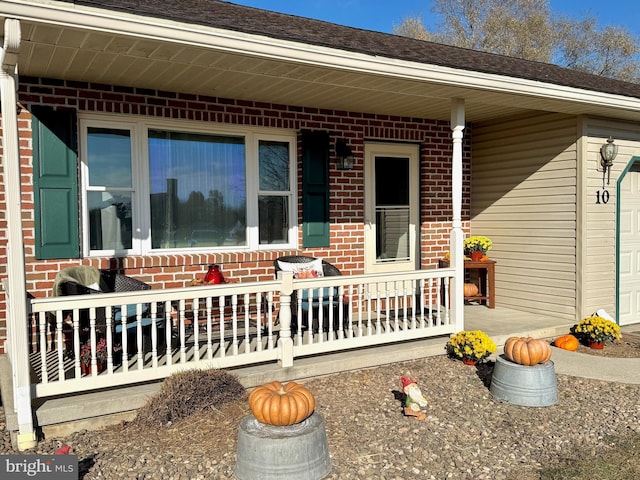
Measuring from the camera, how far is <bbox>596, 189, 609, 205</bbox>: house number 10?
22.3 ft

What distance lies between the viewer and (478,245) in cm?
752

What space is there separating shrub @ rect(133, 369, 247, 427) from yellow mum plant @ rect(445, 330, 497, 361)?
2271 mm

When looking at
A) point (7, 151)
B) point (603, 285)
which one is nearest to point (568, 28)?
point (603, 285)

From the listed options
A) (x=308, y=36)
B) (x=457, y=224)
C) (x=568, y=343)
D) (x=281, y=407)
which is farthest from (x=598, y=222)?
(x=281, y=407)

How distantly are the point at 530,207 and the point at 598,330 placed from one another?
6.28 ft

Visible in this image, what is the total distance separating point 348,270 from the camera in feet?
23.1

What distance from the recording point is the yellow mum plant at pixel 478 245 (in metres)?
7.52

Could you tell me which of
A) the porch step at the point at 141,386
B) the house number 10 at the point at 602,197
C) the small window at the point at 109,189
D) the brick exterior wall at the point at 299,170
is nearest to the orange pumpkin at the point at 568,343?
the porch step at the point at 141,386

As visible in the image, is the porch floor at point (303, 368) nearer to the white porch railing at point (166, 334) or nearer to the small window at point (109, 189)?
the white porch railing at point (166, 334)

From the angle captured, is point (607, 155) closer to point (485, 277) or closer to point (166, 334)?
point (485, 277)

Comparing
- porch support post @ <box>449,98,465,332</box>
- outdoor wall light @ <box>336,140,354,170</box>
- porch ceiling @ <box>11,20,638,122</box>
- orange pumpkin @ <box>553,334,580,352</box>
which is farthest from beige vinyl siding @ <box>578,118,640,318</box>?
outdoor wall light @ <box>336,140,354,170</box>

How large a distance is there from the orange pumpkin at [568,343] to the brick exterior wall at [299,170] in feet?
6.83

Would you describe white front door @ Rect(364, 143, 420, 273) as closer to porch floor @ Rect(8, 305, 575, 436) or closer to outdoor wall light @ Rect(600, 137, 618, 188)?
porch floor @ Rect(8, 305, 575, 436)

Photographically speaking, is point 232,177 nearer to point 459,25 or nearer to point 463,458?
point 463,458
